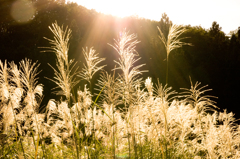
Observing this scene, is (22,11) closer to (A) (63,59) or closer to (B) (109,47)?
(B) (109,47)

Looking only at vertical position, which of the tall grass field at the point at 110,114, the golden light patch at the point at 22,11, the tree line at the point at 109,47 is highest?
the golden light patch at the point at 22,11

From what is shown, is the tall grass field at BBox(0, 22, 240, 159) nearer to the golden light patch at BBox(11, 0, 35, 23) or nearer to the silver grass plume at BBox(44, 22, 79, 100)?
the silver grass plume at BBox(44, 22, 79, 100)

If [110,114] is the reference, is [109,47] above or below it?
above

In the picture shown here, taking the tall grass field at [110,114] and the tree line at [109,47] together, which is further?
the tree line at [109,47]

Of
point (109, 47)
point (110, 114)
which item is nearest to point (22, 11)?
point (109, 47)

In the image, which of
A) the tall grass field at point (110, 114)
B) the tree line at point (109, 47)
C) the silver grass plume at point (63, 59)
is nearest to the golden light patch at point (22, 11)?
the tree line at point (109, 47)

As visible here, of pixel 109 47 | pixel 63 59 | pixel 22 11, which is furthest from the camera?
pixel 109 47

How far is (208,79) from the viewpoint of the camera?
13328mm

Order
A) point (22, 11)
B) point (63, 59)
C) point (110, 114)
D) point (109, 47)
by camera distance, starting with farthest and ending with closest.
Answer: point (109, 47) < point (22, 11) < point (110, 114) < point (63, 59)

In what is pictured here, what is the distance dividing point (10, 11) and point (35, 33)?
2529mm

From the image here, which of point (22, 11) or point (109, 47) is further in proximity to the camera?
point (109, 47)

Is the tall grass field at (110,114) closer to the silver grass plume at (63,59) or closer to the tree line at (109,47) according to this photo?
the silver grass plume at (63,59)

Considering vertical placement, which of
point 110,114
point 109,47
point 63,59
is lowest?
point 110,114

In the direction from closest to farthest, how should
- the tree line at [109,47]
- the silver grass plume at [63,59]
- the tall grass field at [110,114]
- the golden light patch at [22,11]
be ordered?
the silver grass plume at [63,59]
the tall grass field at [110,114]
the tree line at [109,47]
the golden light patch at [22,11]
